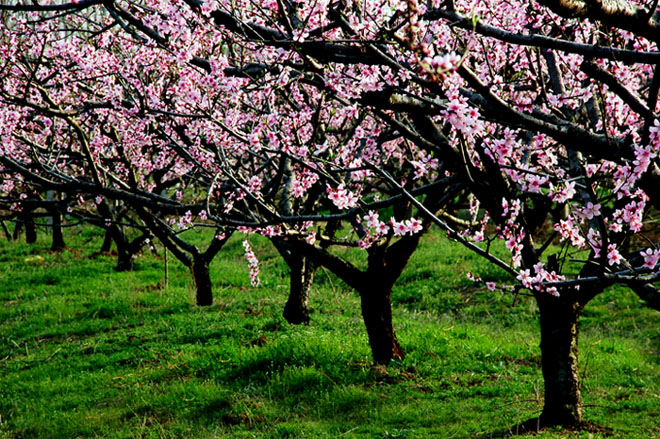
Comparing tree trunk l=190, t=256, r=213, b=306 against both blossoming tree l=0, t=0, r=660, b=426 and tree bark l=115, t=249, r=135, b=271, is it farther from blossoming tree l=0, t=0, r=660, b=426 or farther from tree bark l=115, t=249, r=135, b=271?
tree bark l=115, t=249, r=135, b=271

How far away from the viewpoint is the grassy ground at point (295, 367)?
735cm

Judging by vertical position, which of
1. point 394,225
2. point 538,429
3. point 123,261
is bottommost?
point 538,429

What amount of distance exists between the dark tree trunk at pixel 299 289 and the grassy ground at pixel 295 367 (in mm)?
399

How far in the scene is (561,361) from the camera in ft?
21.3

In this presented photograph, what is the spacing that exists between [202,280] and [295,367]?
15.9 feet

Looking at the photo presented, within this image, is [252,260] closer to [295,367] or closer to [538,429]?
[295,367]

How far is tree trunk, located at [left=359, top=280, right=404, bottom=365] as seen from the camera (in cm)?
885

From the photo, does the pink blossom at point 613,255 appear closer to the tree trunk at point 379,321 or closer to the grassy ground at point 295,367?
the grassy ground at point 295,367

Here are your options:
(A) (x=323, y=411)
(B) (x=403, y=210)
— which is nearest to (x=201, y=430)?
(A) (x=323, y=411)

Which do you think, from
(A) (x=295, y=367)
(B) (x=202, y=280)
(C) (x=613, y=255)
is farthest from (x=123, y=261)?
(C) (x=613, y=255)

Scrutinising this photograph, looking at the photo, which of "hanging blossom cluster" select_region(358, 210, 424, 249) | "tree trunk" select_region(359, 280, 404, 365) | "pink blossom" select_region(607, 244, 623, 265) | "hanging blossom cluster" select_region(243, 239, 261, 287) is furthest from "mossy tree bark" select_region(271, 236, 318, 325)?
"pink blossom" select_region(607, 244, 623, 265)

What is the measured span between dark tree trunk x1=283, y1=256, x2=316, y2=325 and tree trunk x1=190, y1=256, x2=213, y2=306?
8.31 ft

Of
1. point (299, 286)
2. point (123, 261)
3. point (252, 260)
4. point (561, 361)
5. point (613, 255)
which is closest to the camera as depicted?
point (613, 255)

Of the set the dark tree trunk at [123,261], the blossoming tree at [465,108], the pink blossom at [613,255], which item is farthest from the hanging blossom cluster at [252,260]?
the dark tree trunk at [123,261]
